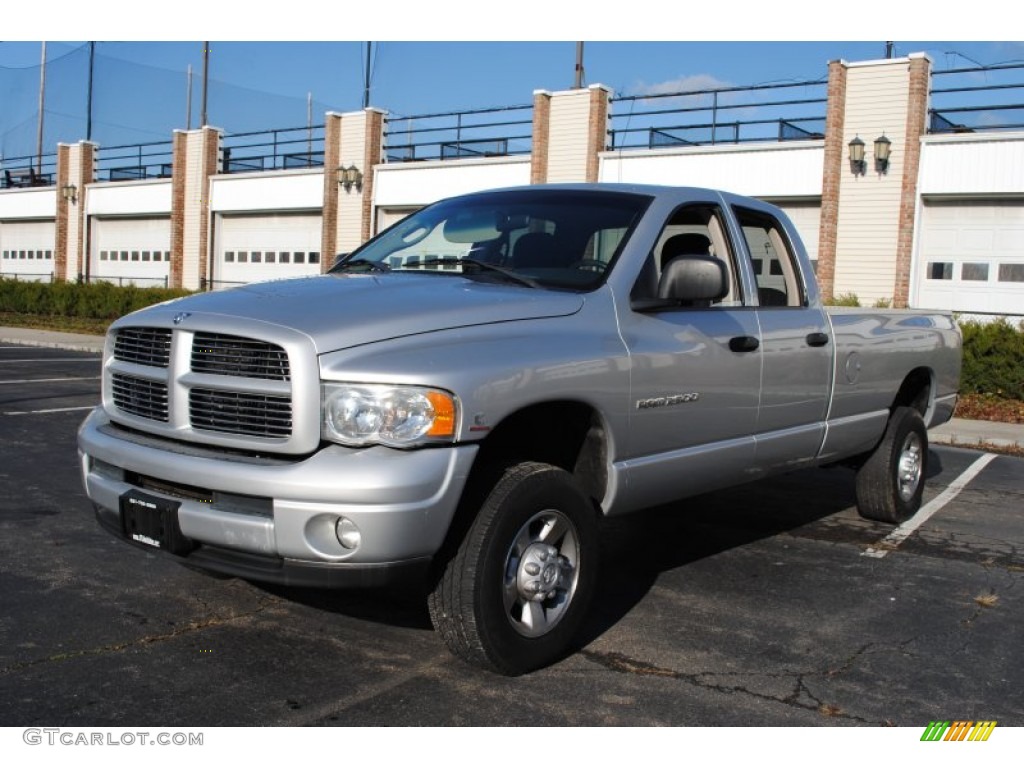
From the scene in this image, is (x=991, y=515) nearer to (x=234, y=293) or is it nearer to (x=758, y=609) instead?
(x=758, y=609)

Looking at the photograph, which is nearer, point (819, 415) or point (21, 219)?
point (819, 415)

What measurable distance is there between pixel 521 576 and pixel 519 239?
5.73ft

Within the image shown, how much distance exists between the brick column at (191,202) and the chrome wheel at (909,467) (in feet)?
110

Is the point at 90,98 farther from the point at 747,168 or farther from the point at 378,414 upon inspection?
the point at 378,414

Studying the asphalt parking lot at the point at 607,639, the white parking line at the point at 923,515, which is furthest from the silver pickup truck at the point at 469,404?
the white parking line at the point at 923,515

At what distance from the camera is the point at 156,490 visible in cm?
412

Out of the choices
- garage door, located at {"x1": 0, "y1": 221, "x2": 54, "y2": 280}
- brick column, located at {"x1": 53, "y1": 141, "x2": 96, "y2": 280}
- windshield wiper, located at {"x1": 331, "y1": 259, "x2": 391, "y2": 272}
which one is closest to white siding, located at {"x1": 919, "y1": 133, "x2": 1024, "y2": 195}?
windshield wiper, located at {"x1": 331, "y1": 259, "x2": 391, "y2": 272}

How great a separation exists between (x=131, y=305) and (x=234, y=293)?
92.0 ft

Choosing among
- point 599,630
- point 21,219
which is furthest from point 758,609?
point 21,219

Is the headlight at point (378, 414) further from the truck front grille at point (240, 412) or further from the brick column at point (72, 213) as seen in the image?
the brick column at point (72, 213)

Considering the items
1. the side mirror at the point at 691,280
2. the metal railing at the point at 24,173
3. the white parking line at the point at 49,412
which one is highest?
the metal railing at the point at 24,173

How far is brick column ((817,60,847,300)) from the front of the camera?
24.2 metres

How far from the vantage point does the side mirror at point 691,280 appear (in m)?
A: 4.77

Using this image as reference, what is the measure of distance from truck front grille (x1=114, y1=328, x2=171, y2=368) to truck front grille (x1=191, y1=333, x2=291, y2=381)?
0.20 metres
